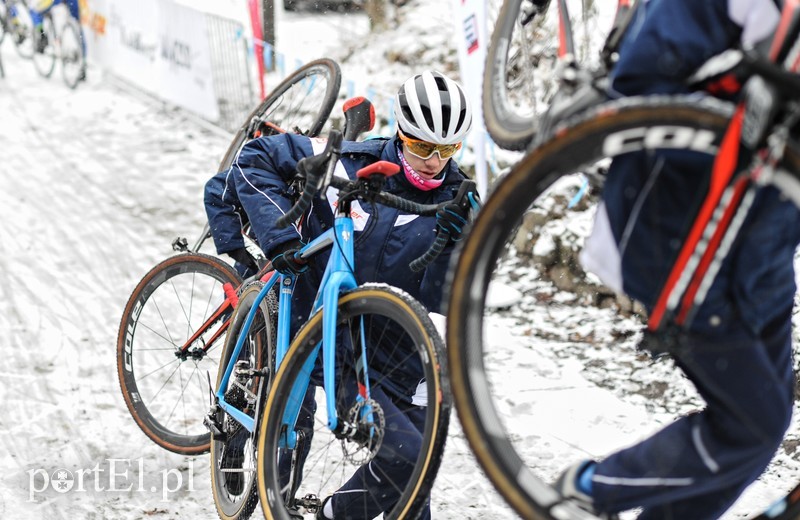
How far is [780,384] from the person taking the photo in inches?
95.0

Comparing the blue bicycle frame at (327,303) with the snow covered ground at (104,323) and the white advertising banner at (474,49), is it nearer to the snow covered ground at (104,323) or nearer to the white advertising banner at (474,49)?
the snow covered ground at (104,323)

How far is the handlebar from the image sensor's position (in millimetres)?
3281

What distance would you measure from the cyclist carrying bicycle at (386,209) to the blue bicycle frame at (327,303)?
0.16 meters

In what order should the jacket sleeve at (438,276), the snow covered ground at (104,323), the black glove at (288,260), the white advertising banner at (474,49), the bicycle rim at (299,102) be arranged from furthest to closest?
the white advertising banner at (474,49) < the bicycle rim at (299,102) < the snow covered ground at (104,323) < the jacket sleeve at (438,276) < the black glove at (288,260)

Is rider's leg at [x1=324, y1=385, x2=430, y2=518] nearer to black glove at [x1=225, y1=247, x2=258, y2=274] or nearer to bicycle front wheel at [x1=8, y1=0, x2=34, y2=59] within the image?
black glove at [x1=225, y1=247, x2=258, y2=274]

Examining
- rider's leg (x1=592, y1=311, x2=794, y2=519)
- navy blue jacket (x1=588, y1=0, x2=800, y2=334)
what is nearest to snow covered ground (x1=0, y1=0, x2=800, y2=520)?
rider's leg (x1=592, y1=311, x2=794, y2=519)

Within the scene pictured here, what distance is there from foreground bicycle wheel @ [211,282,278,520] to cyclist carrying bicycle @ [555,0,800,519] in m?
1.80

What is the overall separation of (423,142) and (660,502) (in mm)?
1831

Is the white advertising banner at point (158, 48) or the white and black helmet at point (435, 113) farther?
the white advertising banner at point (158, 48)

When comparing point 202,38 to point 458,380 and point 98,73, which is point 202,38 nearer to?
point 98,73

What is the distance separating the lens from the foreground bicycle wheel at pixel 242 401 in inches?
157

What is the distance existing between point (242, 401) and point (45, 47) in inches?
497

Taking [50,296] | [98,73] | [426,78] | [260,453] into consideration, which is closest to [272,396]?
[260,453]

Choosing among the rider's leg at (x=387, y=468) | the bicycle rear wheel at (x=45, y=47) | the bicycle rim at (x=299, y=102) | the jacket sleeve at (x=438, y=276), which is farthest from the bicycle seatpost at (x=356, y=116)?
the bicycle rear wheel at (x=45, y=47)
